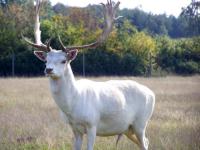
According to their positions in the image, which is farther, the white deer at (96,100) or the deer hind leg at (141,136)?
the deer hind leg at (141,136)

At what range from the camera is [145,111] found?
9320 mm

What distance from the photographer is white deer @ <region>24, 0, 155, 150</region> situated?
8102 mm

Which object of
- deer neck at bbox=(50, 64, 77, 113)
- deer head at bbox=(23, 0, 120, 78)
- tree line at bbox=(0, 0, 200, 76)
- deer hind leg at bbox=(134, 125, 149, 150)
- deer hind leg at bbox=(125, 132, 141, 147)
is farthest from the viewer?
tree line at bbox=(0, 0, 200, 76)

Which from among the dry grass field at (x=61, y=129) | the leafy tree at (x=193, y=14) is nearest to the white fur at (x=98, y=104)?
the dry grass field at (x=61, y=129)

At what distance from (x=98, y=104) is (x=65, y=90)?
0.61 metres

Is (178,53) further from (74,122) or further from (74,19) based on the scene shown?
(74,122)

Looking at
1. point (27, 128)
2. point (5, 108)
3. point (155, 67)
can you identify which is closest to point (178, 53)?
point (155, 67)

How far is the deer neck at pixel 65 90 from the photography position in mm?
8086

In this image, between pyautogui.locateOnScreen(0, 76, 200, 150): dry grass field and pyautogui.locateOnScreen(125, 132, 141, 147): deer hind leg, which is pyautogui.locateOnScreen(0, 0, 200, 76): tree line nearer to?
pyautogui.locateOnScreen(0, 76, 200, 150): dry grass field

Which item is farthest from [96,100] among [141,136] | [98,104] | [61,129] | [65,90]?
[61,129]

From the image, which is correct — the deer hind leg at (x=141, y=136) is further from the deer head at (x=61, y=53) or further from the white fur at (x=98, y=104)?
the deer head at (x=61, y=53)

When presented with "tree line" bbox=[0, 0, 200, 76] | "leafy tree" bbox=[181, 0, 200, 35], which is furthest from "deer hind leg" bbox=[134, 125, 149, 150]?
"tree line" bbox=[0, 0, 200, 76]

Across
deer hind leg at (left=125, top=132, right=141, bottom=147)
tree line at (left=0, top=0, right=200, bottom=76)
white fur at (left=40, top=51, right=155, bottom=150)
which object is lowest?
tree line at (left=0, top=0, right=200, bottom=76)

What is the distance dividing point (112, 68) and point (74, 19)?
18.3 metres
